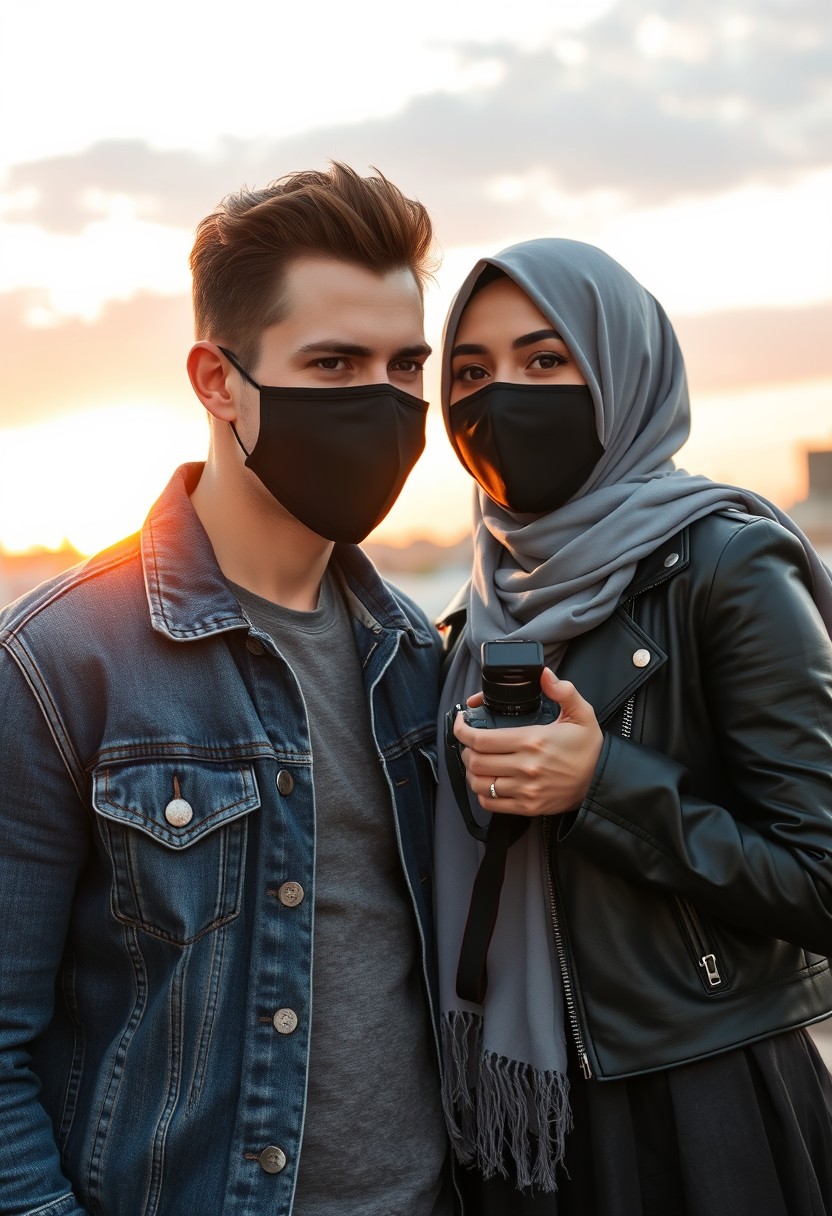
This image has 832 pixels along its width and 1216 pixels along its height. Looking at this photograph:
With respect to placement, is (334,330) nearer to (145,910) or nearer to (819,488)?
(145,910)

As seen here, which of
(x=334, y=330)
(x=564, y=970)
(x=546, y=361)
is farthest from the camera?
(x=546, y=361)

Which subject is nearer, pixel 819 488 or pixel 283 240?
pixel 283 240

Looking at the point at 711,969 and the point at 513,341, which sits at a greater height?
the point at 513,341

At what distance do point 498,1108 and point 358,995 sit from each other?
0.32m

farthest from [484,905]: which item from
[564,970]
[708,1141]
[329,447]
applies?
[329,447]

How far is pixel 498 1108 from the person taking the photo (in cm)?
192

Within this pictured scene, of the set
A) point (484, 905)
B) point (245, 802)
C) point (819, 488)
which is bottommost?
point (819, 488)

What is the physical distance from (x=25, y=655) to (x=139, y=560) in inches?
11.8

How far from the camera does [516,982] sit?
1979 mm

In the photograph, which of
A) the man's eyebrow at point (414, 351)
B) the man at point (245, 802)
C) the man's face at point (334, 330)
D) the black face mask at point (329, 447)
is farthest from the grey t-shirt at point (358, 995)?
the man's eyebrow at point (414, 351)

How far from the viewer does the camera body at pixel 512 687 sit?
1.74 metres

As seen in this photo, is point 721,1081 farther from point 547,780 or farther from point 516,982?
point 547,780

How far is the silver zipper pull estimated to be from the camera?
182cm

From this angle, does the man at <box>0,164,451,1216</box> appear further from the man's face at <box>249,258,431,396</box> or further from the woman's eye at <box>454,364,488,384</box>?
the woman's eye at <box>454,364,488,384</box>
